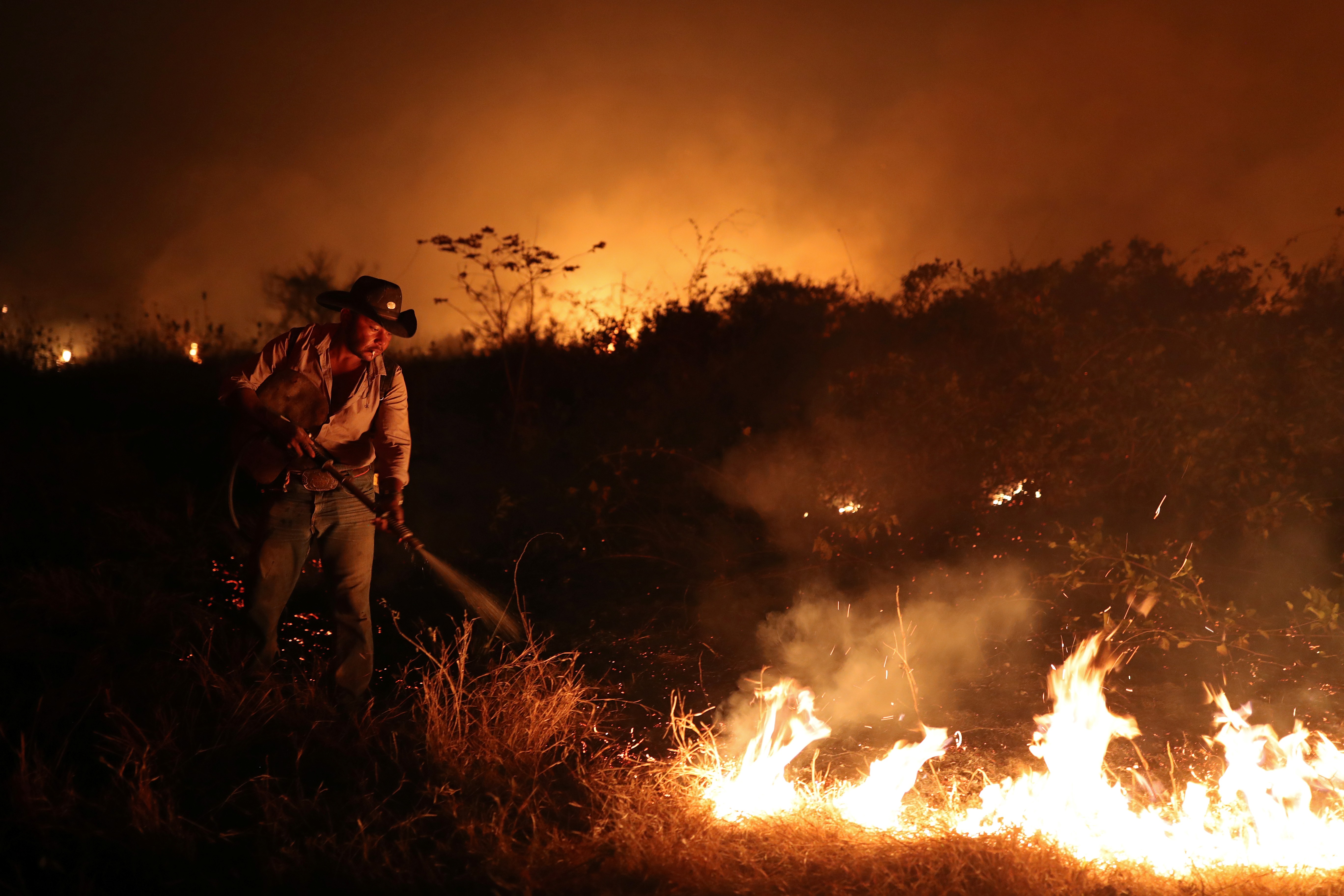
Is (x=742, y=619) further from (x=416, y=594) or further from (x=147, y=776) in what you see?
(x=147, y=776)

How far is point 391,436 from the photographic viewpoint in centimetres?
381

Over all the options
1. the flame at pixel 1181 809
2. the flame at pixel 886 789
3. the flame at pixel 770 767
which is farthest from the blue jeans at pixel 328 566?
the flame at pixel 1181 809

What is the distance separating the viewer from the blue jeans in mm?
3553

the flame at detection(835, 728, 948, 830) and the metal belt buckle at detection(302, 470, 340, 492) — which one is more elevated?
the metal belt buckle at detection(302, 470, 340, 492)

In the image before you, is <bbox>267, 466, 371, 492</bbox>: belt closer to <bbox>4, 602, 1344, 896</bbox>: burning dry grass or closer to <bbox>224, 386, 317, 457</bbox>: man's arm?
<bbox>224, 386, 317, 457</bbox>: man's arm

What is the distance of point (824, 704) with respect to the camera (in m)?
4.17

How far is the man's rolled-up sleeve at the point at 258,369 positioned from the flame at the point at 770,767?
8.15 ft

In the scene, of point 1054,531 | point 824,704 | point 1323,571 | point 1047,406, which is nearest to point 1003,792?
point 824,704

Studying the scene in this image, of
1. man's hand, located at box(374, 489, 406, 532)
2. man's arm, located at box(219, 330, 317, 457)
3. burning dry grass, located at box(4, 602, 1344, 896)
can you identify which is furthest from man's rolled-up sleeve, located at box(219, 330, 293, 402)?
burning dry grass, located at box(4, 602, 1344, 896)

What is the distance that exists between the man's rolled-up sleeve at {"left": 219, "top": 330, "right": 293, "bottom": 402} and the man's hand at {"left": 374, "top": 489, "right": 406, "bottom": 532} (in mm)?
692

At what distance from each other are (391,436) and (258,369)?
615 mm

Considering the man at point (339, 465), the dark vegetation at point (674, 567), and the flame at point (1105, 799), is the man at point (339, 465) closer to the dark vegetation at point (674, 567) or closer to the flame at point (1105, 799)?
the dark vegetation at point (674, 567)

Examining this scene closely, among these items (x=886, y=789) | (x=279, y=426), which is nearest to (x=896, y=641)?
(x=886, y=789)

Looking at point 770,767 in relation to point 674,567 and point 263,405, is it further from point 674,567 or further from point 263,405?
point 674,567
